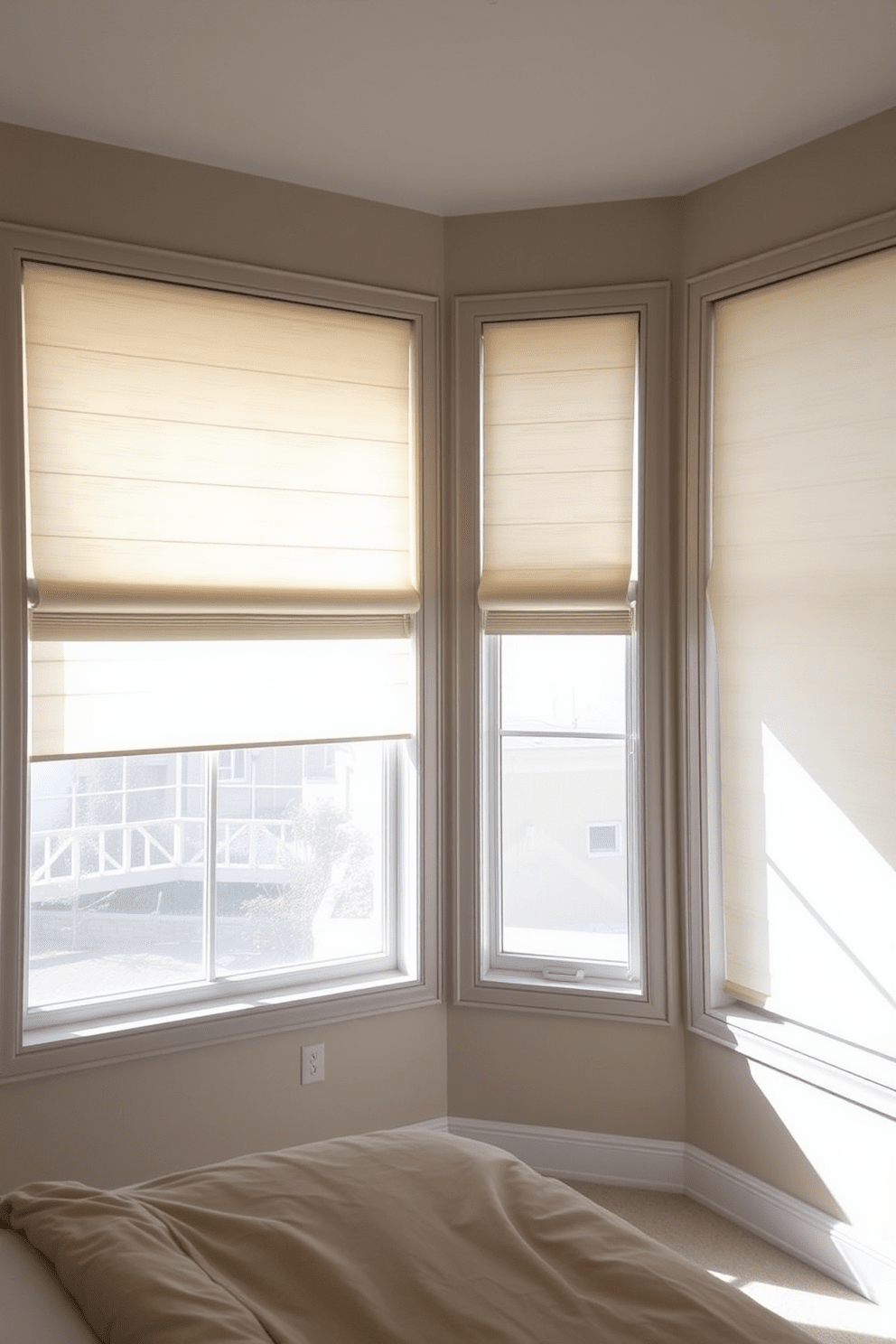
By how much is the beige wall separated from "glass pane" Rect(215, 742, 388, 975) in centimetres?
26

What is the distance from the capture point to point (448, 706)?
11.0 feet

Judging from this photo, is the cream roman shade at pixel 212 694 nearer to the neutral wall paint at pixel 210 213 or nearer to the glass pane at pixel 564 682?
the glass pane at pixel 564 682

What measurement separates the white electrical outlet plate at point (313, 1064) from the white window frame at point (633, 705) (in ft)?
1.52

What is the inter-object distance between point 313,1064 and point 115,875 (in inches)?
32.2

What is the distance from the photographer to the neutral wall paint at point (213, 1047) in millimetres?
2762

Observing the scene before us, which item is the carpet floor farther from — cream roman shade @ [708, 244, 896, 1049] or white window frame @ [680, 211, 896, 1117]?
cream roman shade @ [708, 244, 896, 1049]

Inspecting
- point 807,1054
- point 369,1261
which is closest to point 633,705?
point 807,1054

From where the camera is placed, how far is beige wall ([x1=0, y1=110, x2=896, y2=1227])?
2.75 meters

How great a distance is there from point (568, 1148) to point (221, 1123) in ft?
3.48

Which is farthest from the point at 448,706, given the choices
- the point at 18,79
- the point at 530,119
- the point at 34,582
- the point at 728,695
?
the point at 18,79

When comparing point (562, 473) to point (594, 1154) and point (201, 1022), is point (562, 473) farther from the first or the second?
point (594, 1154)

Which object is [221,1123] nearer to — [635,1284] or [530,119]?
[635,1284]

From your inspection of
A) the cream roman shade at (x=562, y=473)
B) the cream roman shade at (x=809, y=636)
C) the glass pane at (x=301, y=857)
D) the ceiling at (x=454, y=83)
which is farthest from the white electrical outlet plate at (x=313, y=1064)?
the ceiling at (x=454, y=83)

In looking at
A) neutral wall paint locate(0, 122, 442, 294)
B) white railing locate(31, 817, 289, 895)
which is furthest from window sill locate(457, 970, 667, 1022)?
neutral wall paint locate(0, 122, 442, 294)
